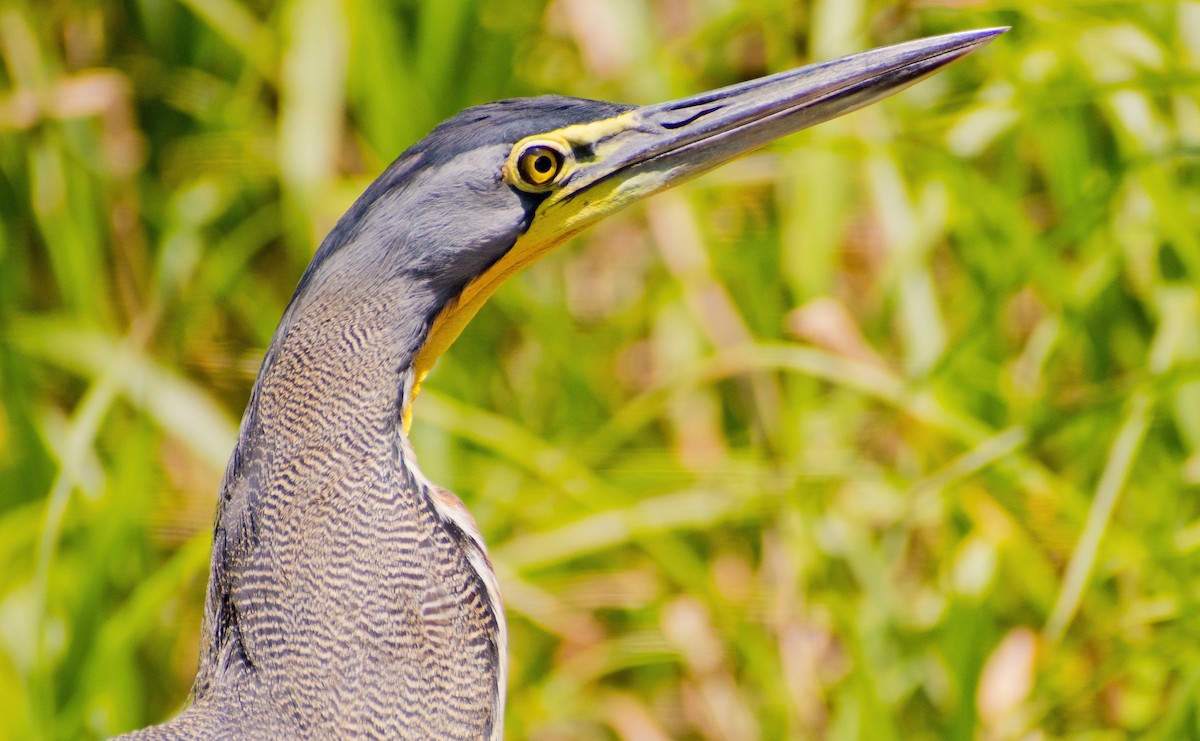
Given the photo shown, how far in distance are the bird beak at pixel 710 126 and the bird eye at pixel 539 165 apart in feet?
0.07

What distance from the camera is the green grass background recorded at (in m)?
2.10

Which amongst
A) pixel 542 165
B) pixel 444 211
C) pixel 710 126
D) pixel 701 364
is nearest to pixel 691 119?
pixel 710 126

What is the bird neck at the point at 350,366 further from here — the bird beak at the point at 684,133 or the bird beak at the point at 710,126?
the bird beak at the point at 710,126

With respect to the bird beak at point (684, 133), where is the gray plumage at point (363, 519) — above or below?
below

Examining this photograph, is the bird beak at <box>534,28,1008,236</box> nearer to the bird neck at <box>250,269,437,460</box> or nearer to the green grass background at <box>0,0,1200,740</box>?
the bird neck at <box>250,269,437,460</box>

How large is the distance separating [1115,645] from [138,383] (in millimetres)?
1674

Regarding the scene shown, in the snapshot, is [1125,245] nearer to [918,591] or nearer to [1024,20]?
[1024,20]

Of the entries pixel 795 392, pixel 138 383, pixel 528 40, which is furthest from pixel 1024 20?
pixel 138 383

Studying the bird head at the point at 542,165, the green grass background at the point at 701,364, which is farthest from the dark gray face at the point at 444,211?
the green grass background at the point at 701,364

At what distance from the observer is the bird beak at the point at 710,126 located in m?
1.34

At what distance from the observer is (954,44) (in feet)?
4.47

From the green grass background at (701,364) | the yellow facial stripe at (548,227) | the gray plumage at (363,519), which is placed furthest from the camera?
the green grass background at (701,364)

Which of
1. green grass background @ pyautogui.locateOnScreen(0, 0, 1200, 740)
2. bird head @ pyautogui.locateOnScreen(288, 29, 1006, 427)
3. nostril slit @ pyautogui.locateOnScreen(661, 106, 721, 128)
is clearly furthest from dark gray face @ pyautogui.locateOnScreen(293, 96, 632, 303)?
green grass background @ pyautogui.locateOnScreen(0, 0, 1200, 740)

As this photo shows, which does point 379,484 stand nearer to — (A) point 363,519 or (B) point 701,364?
(A) point 363,519
